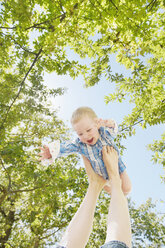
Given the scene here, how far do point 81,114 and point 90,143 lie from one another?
1.45ft

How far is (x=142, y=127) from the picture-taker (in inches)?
209

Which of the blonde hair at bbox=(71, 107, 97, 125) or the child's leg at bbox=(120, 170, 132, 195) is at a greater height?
the blonde hair at bbox=(71, 107, 97, 125)

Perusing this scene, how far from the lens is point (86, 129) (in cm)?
265

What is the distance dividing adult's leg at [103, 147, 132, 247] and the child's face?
315 millimetres

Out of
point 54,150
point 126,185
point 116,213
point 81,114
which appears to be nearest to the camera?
point 116,213

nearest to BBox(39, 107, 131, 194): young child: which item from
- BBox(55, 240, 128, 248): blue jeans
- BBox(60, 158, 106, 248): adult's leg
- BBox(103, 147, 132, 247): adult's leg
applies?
BBox(103, 147, 132, 247): adult's leg

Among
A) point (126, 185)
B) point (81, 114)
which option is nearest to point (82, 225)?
point (126, 185)

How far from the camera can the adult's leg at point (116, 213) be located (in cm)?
148

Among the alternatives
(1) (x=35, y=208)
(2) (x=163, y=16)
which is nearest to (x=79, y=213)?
(2) (x=163, y=16)

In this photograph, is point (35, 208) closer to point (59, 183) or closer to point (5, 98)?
point (59, 183)

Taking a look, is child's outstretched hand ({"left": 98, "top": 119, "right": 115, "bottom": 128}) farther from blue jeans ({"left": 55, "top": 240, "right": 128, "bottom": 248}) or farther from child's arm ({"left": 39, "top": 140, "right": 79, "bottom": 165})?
blue jeans ({"left": 55, "top": 240, "right": 128, "bottom": 248})

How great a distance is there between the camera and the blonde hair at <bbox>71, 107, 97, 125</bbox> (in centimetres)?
271

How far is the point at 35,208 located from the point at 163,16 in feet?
28.4

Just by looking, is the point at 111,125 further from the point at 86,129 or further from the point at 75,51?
the point at 75,51
